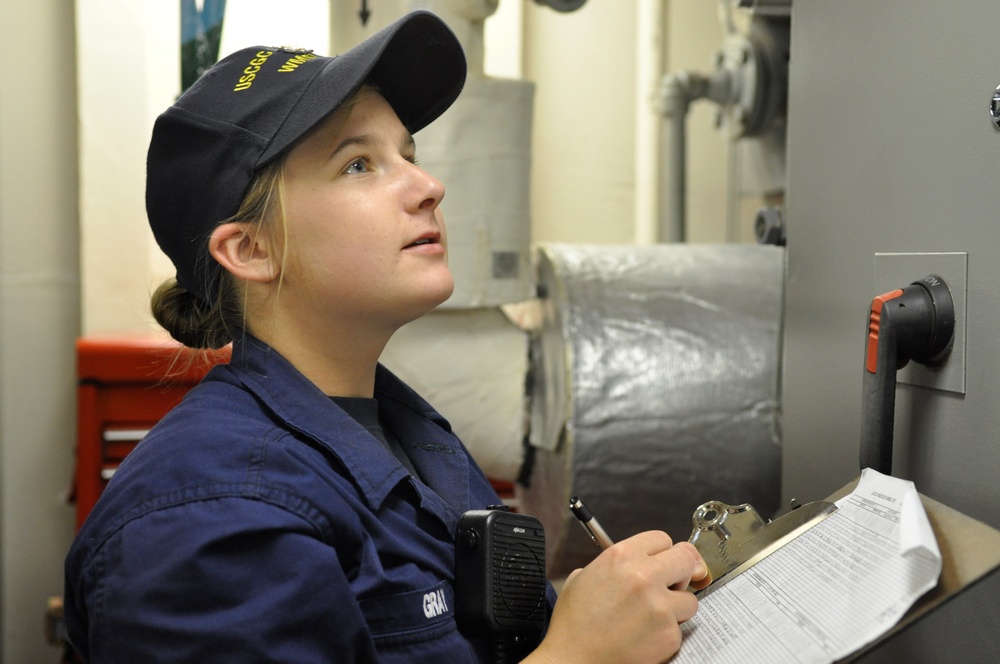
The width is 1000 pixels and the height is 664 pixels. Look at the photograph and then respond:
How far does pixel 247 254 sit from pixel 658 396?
744 mm

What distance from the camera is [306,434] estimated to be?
72cm

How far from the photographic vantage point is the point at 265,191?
79 centimetres

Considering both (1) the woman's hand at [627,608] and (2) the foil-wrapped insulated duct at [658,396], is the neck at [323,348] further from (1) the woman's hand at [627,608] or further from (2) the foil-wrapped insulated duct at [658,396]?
(2) the foil-wrapped insulated duct at [658,396]

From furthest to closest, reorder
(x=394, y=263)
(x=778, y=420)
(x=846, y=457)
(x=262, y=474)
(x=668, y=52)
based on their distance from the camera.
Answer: (x=668, y=52), (x=778, y=420), (x=846, y=457), (x=394, y=263), (x=262, y=474)

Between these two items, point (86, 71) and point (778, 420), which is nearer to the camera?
point (778, 420)

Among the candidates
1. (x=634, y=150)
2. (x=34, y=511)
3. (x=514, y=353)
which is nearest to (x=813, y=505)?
Result: (x=514, y=353)

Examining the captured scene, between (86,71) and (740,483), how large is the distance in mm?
1449

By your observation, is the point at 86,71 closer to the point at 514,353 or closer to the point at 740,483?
the point at 514,353

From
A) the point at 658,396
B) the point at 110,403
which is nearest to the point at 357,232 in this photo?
the point at 658,396

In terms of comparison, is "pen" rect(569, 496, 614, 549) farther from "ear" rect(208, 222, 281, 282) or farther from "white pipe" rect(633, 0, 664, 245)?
"white pipe" rect(633, 0, 664, 245)

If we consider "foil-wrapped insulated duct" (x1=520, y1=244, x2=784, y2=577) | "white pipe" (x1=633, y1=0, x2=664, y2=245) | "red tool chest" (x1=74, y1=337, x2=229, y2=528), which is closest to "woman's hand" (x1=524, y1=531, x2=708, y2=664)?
"foil-wrapped insulated duct" (x1=520, y1=244, x2=784, y2=577)

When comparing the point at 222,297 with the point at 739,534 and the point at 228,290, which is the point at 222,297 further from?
the point at 739,534

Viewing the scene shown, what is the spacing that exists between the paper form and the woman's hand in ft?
0.07

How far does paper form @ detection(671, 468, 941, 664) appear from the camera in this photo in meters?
0.53
